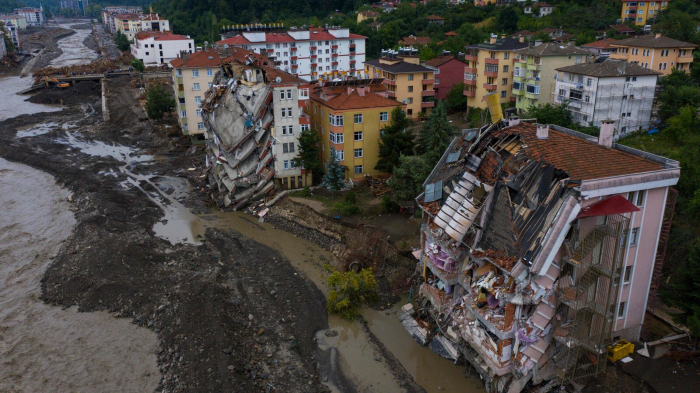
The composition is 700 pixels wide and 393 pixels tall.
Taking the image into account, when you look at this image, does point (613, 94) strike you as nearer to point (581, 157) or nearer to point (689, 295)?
point (581, 157)

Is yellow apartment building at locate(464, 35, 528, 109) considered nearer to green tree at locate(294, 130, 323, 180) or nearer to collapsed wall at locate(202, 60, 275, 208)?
green tree at locate(294, 130, 323, 180)

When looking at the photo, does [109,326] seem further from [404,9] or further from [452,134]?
[404,9]

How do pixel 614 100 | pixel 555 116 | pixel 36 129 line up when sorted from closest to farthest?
pixel 614 100 → pixel 555 116 → pixel 36 129

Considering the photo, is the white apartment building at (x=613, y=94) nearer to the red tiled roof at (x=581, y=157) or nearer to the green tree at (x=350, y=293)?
the red tiled roof at (x=581, y=157)

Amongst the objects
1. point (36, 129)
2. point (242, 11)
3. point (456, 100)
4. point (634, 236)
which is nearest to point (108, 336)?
point (634, 236)

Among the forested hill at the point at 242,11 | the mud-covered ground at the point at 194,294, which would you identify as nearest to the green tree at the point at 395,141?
the mud-covered ground at the point at 194,294

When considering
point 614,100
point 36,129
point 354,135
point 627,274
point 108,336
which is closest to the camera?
point 627,274

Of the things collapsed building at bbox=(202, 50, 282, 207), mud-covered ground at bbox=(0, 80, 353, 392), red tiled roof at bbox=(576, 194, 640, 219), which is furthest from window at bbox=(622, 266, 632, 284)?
collapsed building at bbox=(202, 50, 282, 207)
